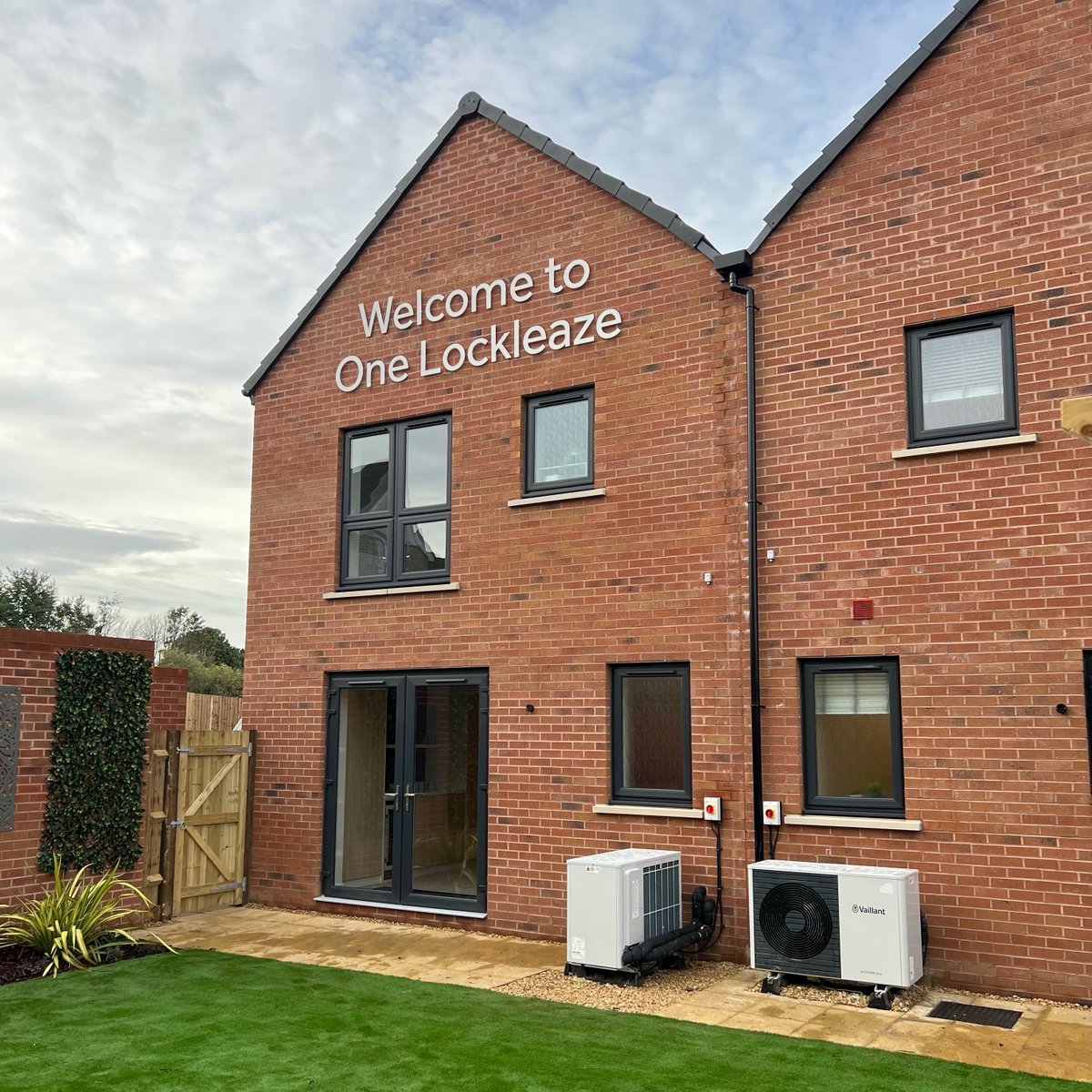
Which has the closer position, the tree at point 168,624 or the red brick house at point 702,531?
the red brick house at point 702,531

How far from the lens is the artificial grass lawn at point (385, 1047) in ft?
19.8

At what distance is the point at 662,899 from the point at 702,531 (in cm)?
320

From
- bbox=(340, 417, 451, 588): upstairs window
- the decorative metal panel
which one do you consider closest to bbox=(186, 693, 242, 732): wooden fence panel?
bbox=(340, 417, 451, 588): upstairs window

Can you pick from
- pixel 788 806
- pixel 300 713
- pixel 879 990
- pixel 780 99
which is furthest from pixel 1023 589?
pixel 300 713

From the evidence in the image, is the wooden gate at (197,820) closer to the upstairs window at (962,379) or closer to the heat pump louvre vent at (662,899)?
the heat pump louvre vent at (662,899)

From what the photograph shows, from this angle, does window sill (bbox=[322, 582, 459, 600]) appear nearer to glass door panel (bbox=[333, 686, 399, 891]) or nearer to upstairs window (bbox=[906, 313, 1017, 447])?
glass door panel (bbox=[333, 686, 399, 891])

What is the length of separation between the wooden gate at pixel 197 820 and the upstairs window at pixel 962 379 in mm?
7962

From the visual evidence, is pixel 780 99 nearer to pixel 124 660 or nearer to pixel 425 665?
pixel 425 665

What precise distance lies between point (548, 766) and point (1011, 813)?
13.6 ft

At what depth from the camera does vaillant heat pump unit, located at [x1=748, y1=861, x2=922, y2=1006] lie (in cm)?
777

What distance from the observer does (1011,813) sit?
26.9 feet

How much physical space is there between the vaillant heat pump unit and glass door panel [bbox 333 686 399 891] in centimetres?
473

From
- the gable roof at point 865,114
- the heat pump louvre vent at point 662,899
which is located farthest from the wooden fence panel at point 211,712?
the gable roof at point 865,114

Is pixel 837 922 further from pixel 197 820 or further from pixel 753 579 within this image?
pixel 197 820
